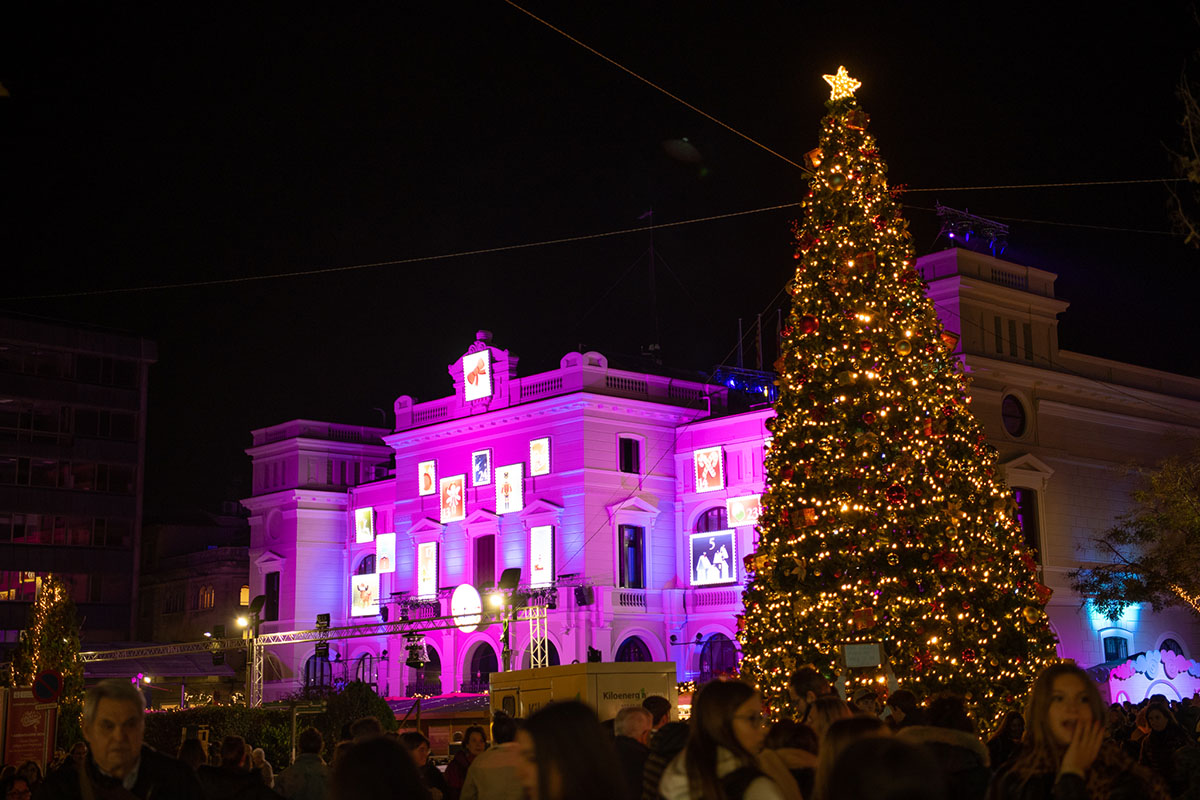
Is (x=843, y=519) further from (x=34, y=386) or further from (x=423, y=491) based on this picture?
(x=34, y=386)

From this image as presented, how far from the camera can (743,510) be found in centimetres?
4109

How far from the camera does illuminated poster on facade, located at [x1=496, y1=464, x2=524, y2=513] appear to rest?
1722 inches

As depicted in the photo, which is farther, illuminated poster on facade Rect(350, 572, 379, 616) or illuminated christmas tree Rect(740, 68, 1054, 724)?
illuminated poster on facade Rect(350, 572, 379, 616)

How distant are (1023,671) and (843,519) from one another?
9.46ft

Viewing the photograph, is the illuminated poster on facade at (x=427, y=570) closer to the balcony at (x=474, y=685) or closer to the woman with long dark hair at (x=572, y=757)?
the balcony at (x=474, y=685)

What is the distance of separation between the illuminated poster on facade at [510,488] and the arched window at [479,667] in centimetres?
458

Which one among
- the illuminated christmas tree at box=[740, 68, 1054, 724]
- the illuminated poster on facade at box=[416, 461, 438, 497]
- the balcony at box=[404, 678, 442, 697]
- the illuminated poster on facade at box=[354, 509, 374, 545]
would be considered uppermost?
the illuminated poster on facade at box=[416, 461, 438, 497]

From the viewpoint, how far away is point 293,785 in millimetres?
8828

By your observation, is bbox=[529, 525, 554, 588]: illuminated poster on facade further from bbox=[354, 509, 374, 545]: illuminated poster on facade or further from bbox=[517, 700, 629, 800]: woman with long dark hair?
bbox=[517, 700, 629, 800]: woman with long dark hair

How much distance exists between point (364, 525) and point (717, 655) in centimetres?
1629

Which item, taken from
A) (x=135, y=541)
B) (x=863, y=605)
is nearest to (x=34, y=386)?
(x=135, y=541)

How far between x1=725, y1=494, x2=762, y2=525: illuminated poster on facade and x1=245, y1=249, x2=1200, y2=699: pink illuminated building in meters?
0.07

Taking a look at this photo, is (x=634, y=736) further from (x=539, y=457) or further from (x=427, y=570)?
(x=427, y=570)

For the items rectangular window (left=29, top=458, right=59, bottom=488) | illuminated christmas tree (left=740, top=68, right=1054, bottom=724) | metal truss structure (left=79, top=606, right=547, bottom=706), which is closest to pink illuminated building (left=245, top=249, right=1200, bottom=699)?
metal truss structure (left=79, top=606, right=547, bottom=706)
